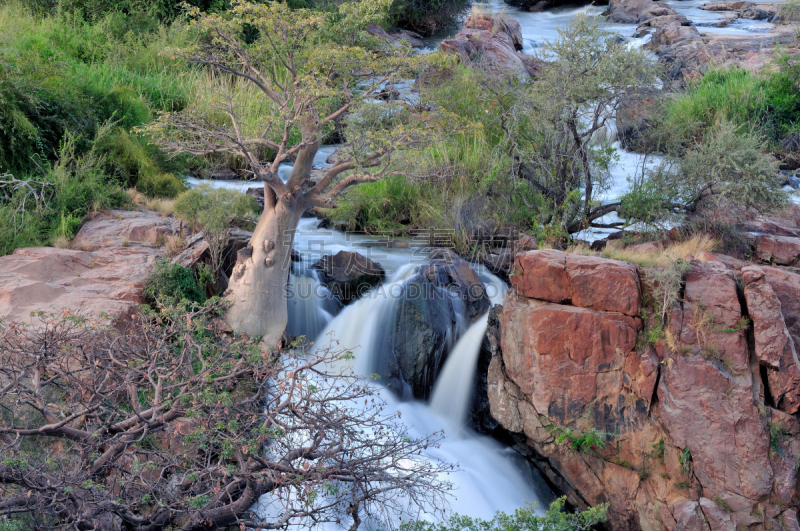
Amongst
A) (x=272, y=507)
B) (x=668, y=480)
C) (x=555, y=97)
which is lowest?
(x=272, y=507)

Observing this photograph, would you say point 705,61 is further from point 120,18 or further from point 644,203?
point 120,18

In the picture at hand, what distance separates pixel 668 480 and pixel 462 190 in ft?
17.2

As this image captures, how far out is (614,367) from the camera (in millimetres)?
5223

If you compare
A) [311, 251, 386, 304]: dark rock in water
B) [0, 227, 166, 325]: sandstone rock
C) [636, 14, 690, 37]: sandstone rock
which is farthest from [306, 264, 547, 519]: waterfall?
[636, 14, 690, 37]: sandstone rock

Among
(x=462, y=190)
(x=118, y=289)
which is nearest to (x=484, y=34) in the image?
(x=462, y=190)

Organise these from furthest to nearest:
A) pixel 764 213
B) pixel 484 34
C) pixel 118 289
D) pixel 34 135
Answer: pixel 484 34 → pixel 34 135 → pixel 764 213 → pixel 118 289

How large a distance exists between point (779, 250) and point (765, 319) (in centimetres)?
212

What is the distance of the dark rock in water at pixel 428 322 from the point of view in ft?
21.6

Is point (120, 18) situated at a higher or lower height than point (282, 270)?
higher

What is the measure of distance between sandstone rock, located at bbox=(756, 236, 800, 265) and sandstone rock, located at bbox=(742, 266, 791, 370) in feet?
5.69

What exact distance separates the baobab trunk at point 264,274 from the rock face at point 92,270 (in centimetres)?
99

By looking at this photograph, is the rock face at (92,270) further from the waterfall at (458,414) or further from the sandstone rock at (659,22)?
the sandstone rock at (659,22)

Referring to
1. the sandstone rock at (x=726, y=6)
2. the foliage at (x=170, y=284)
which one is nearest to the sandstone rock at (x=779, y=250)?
the foliage at (x=170, y=284)

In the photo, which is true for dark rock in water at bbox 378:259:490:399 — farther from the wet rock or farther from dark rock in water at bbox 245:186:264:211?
the wet rock
